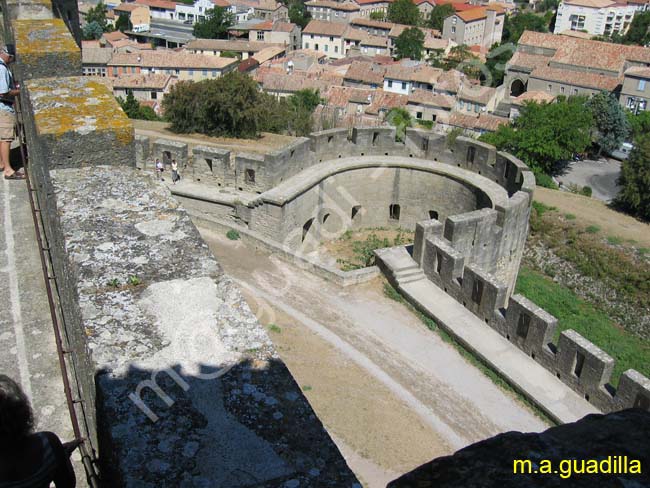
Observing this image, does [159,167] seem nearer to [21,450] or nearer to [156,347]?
[156,347]

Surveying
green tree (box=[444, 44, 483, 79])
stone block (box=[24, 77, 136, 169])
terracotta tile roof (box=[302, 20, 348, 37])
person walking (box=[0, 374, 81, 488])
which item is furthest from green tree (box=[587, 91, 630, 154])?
person walking (box=[0, 374, 81, 488])

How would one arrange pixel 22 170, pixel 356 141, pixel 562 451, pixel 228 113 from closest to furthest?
pixel 562 451, pixel 22 170, pixel 356 141, pixel 228 113

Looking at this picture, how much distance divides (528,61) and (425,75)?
9895 millimetres

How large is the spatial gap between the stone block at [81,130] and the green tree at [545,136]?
31.4 metres

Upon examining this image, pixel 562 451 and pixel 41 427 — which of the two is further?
pixel 41 427

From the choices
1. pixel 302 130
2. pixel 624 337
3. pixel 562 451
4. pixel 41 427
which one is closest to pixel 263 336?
pixel 41 427

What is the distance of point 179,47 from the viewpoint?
2916 inches

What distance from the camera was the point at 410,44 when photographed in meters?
68.9

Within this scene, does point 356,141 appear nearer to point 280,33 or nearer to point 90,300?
point 90,300

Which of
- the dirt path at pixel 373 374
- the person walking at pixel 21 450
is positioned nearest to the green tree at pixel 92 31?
the dirt path at pixel 373 374

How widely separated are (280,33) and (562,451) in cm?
7731

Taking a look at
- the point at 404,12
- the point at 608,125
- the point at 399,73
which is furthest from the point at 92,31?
the point at 608,125

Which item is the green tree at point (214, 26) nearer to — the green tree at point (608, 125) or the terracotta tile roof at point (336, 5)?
the terracotta tile roof at point (336, 5)

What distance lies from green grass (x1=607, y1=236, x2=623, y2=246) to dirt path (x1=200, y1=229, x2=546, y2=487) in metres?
14.2
